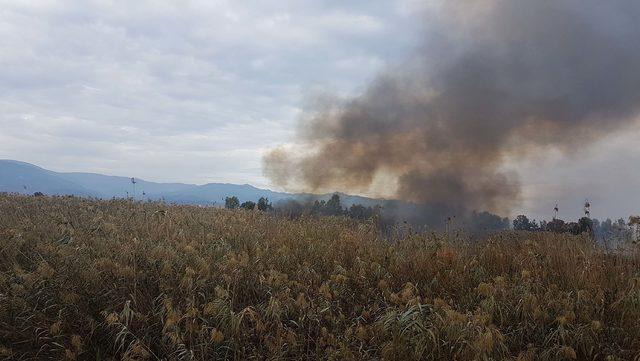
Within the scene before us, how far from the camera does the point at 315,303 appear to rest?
5965mm

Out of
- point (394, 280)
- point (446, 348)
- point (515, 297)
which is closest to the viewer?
point (446, 348)

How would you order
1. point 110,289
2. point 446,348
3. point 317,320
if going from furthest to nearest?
point 110,289, point 317,320, point 446,348

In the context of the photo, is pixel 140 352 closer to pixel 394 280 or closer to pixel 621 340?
pixel 394 280

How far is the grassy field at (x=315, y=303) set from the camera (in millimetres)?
4781

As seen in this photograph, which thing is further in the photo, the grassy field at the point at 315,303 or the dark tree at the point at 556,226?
the dark tree at the point at 556,226

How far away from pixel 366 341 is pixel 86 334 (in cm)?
344

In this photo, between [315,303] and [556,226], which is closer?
[315,303]

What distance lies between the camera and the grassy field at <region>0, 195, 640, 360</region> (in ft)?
15.7

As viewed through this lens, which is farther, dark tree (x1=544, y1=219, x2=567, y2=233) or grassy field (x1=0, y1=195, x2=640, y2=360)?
dark tree (x1=544, y1=219, x2=567, y2=233)

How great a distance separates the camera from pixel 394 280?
269 inches

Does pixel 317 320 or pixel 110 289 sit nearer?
pixel 317 320

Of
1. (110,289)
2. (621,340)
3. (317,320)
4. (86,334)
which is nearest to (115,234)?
(110,289)

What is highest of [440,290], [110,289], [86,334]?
[440,290]

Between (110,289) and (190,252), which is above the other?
(190,252)
